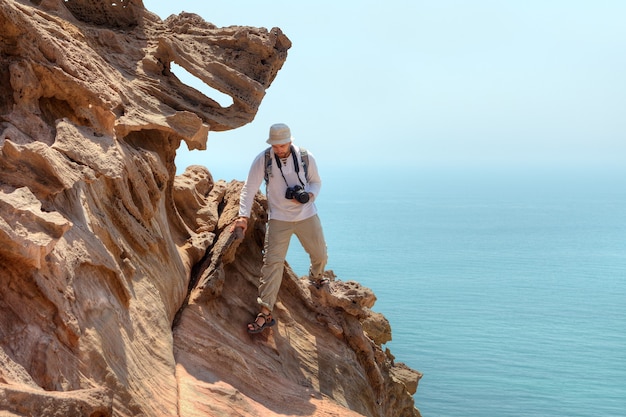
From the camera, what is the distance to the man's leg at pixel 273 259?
737cm

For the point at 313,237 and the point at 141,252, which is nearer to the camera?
the point at 141,252

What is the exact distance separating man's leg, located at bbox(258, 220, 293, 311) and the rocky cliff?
0.37 metres

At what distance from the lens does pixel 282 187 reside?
286 inches

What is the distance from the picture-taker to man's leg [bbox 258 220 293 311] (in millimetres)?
7367

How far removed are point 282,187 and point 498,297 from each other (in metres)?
27.1

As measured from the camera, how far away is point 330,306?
28.7ft

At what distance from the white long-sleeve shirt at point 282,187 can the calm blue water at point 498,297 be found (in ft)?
39.0

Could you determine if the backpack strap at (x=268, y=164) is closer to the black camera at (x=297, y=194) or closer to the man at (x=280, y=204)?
the man at (x=280, y=204)

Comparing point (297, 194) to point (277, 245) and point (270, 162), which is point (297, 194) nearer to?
point (270, 162)

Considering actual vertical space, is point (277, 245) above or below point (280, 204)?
below

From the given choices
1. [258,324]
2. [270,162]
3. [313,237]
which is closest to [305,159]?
[270,162]

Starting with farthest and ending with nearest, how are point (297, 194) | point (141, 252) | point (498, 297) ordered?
1. point (498, 297)
2. point (297, 194)
3. point (141, 252)

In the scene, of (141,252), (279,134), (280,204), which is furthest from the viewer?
(280,204)

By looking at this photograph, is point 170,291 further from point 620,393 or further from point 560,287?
point 560,287
